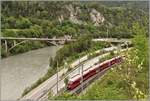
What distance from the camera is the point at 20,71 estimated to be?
32.8 ft

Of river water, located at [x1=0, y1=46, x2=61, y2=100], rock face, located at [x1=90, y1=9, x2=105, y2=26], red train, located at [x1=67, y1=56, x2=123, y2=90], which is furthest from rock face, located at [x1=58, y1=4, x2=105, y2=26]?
red train, located at [x1=67, y1=56, x2=123, y2=90]

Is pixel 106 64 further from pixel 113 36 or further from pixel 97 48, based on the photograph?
pixel 113 36

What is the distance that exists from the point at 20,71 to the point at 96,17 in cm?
1164

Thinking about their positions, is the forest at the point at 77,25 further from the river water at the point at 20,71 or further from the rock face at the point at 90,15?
the river water at the point at 20,71

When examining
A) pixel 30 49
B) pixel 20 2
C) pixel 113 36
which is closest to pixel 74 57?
pixel 30 49

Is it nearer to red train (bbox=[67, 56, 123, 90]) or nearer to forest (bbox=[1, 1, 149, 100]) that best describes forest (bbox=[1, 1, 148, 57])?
forest (bbox=[1, 1, 149, 100])

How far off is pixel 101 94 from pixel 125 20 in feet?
52.8

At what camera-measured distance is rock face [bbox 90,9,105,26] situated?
21.3m

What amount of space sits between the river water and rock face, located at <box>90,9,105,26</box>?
22.1 ft

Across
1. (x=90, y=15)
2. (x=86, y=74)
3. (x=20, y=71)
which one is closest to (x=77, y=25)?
(x=90, y=15)

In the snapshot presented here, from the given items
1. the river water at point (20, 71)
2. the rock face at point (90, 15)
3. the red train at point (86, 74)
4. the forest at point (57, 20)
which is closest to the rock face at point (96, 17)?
the rock face at point (90, 15)

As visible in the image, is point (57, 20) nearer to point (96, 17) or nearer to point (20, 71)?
point (96, 17)

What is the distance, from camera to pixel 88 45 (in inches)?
555

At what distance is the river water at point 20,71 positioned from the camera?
7812 millimetres
